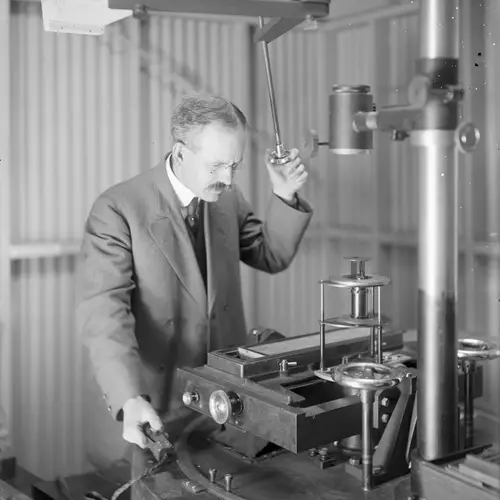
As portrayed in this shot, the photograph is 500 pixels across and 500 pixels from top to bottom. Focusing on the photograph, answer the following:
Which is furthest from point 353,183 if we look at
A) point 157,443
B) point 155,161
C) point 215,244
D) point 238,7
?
point 238,7

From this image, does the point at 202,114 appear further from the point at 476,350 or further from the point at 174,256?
the point at 476,350

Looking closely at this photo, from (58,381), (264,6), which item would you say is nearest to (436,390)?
(264,6)

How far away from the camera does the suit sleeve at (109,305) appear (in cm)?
154

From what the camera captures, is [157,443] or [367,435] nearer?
[367,435]

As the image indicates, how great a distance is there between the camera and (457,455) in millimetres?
995

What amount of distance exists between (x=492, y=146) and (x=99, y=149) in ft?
4.14

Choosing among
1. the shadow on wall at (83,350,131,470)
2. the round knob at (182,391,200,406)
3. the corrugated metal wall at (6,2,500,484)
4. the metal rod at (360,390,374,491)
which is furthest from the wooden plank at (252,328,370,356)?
the corrugated metal wall at (6,2,500,484)

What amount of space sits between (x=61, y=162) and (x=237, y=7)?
1543 mm

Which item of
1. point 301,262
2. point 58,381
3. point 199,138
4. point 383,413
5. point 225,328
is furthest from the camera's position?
point 301,262

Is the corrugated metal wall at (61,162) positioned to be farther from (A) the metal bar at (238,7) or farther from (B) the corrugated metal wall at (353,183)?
(A) the metal bar at (238,7)

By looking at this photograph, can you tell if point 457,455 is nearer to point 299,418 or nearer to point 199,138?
point 299,418

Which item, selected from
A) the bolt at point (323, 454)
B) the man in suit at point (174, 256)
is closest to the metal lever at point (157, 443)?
the man in suit at point (174, 256)

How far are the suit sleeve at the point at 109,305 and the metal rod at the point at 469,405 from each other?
61cm

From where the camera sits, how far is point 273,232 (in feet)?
6.36
